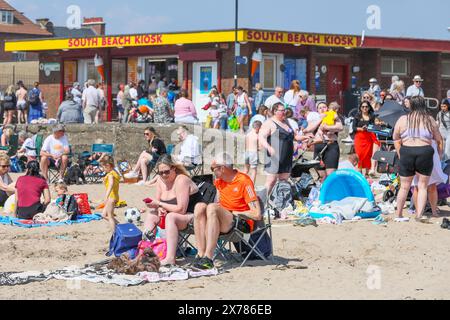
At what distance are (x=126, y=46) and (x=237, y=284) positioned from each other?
23.1 meters

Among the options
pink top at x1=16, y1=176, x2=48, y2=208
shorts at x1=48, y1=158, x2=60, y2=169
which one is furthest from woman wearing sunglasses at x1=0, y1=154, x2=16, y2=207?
shorts at x1=48, y1=158, x2=60, y2=169

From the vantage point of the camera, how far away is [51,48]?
3406 cm

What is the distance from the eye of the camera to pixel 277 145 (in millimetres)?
14188

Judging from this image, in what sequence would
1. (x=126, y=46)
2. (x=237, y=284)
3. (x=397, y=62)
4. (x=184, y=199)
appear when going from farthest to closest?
(x=397, y=62) → (x=126, y=46) → (x=184, y=199) → (x=237, y=284)

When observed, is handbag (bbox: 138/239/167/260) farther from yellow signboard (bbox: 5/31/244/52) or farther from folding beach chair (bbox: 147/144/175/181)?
yellow signboard (bbox: 5/31/244/52)

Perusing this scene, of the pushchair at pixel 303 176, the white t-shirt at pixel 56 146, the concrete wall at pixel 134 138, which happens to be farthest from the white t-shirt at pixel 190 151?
the pushchair at pixel 303 176

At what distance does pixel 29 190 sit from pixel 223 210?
191 inches

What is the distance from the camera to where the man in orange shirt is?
32.5 feet

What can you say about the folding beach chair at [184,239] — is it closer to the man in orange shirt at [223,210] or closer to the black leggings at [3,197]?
the man in orange shirt at [223,210]

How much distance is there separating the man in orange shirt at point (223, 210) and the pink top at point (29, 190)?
420 centimetres
